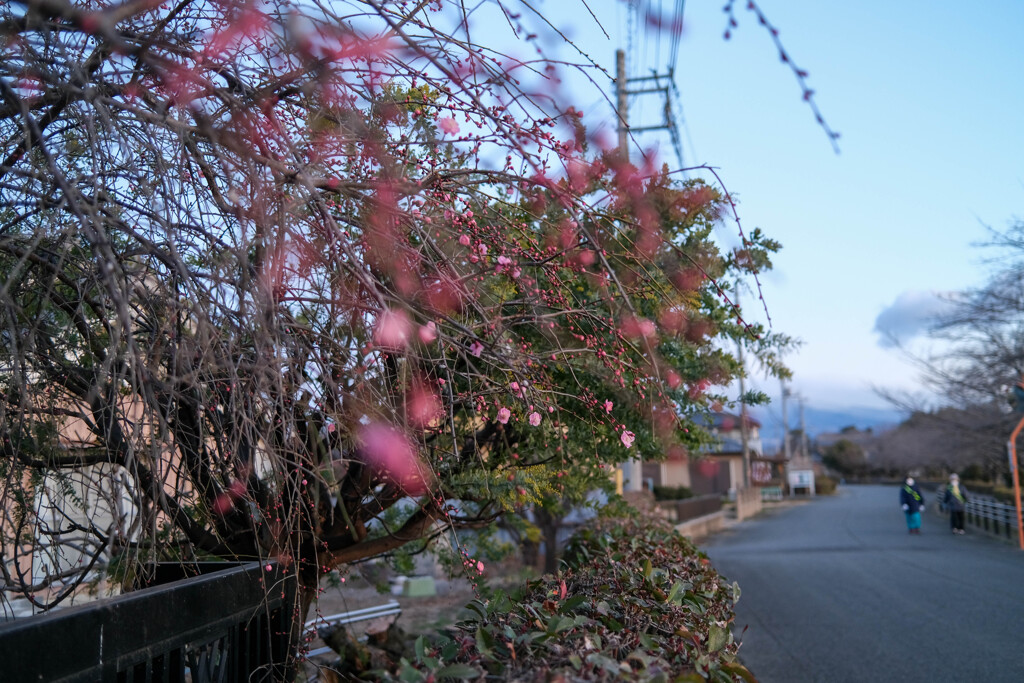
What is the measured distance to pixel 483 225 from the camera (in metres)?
3.99

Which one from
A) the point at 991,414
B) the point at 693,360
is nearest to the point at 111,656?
the point at 693,360

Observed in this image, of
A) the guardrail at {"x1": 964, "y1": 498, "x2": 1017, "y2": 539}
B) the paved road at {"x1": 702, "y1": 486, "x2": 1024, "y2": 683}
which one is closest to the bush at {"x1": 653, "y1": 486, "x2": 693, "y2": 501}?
the guardrail at {"x1": 964, "y1": 498, "x2": 1017, "y2": 539}

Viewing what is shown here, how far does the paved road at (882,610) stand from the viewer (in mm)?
7078

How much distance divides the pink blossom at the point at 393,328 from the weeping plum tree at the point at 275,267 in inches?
0.8

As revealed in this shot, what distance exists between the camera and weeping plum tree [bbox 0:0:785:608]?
9.43 ft

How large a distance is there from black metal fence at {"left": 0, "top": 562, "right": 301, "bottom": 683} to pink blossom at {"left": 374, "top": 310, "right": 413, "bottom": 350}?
0.99 m

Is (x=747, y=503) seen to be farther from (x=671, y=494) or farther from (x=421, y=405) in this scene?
(x=421, y=405)

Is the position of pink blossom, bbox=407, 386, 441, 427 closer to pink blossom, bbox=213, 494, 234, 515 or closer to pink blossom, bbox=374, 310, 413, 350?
pink blossom, bbox=374, 310, 413, 350

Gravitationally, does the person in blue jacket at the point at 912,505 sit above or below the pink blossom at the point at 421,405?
below

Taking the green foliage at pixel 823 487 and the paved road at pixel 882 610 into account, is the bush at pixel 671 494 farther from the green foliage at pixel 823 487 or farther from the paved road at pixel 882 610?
the green foliage at pixel 823 487

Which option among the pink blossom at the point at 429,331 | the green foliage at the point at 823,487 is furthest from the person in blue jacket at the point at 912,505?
the green foliage at the point at 823,487

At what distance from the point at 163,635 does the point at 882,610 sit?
8.98 meters

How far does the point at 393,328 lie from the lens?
3018mm

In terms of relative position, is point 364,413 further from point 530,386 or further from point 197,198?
point 197,198
